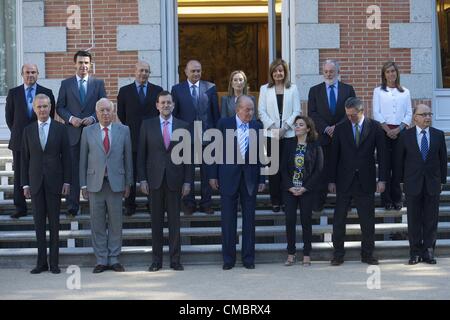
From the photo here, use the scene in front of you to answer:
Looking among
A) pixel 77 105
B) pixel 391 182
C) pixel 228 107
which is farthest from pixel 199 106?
pixel 391 182

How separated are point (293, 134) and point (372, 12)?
3126mm

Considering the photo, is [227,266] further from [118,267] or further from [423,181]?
[423,181]

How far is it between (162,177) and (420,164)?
3040 mm

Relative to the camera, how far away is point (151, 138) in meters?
9.95

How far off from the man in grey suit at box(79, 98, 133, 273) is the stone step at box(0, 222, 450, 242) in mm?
701

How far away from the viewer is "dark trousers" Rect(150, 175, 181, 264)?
9.88m

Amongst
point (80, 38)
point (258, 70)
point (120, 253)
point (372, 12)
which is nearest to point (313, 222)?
point (120, 253)

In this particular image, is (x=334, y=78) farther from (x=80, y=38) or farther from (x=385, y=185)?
(x=80, y=38)

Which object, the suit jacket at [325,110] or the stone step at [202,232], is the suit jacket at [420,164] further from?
the suit jacket at [325,110]

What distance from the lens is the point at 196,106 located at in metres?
10.8

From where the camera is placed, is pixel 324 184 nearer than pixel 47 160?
No

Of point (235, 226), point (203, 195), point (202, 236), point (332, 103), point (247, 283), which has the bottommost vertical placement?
point (247, 283)

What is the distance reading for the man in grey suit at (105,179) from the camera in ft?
32.3

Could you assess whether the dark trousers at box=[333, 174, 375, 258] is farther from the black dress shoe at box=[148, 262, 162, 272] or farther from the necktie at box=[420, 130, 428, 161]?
the black dress shoe at box=[148, 262, 162, 272]
